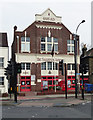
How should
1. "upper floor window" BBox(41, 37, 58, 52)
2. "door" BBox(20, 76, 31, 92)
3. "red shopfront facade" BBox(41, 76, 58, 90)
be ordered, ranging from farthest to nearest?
"upper floor window" BBox(41, 37, 58, 52) → "red shopfront facade" BBox(41, 76, 58, 90) → "door" BBox(20, 76, 31, 92)

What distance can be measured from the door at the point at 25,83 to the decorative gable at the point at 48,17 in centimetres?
977

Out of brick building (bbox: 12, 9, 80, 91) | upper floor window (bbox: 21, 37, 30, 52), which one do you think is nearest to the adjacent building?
brick building (bbox: 12, 9, 80, 91)

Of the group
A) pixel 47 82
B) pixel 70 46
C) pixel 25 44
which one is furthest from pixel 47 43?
pixel 47 82

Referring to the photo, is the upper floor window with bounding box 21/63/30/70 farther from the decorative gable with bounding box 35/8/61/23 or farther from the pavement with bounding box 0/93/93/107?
the pavement with bounding box 0/93/93/107

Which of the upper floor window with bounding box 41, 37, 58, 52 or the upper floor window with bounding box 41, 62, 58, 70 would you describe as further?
the upper floor window with bounding box 41, 37, 58, 52

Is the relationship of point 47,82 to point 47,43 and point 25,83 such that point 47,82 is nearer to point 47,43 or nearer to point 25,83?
point 25,83

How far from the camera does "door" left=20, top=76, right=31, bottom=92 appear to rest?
→ 29859 millimetres

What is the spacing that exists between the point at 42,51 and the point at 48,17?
19.0 feet

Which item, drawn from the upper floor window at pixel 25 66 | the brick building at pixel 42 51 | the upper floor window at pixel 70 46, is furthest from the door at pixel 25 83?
the upper floor window at pixel 70 46

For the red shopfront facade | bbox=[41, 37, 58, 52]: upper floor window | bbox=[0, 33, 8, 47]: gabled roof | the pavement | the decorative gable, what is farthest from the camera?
bbox=[41, 37, 58, 52]: upper floor window

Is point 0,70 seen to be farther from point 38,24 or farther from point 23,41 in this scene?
point 38,24

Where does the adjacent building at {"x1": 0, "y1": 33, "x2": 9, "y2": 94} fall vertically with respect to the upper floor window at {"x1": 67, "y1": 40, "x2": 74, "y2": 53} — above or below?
below

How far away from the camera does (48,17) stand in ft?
103

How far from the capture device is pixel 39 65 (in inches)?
1206
